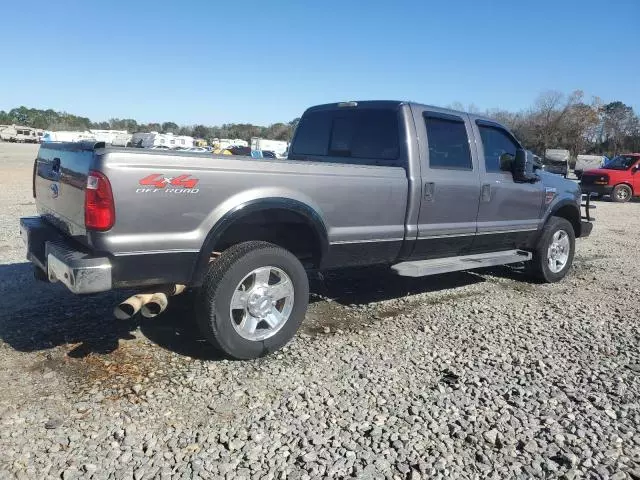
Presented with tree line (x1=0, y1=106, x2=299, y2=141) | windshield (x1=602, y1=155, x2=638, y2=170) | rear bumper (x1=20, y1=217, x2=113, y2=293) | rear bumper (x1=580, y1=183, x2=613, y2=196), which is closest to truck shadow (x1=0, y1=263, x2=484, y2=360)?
rear bumper (x1=20, y1=217, x2=113, y2=293)

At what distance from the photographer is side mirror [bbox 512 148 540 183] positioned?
232 inches

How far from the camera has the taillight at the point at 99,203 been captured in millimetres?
3289

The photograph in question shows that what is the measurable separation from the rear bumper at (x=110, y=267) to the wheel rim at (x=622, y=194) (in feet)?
67.5

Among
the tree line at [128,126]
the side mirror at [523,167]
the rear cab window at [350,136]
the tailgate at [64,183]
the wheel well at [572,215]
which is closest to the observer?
the tailgate at [64,183]

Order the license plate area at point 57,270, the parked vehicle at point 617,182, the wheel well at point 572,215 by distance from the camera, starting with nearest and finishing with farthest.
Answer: the license plate area at point 57,270, the wheel well at point 572,215, the parked vehicle at point 617,182

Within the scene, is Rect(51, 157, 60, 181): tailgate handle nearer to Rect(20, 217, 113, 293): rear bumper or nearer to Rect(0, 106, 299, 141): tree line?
Rect(20, 217, 113, 293): rear bumper

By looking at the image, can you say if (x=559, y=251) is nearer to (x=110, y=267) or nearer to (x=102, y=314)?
(x=102, y=314)

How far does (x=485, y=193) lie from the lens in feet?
18.5

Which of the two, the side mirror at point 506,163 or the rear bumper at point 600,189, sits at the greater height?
the side mirror at point 506,163

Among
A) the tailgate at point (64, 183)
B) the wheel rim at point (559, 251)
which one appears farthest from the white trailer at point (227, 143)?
the tailgate at point (64, 183)

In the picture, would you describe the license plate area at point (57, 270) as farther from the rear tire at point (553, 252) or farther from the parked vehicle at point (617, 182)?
the parked vehicle at point (617, 182)

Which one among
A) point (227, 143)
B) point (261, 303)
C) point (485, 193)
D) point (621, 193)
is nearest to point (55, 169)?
point (261, 303)

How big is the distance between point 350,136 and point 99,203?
2886 millimetres

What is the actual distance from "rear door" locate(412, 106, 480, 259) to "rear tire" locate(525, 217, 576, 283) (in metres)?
1.44
